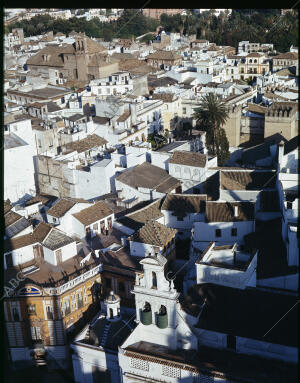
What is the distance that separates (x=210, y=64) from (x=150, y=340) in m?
10.5

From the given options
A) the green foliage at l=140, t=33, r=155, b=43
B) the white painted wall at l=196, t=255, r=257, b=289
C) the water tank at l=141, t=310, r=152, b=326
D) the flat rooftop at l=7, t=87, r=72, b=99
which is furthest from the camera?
the green foliage at l=140, t=33, r=155, b=43

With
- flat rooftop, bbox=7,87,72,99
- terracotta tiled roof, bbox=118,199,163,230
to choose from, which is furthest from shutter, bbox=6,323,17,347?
flat rooftop, bbox=7,87,72,99

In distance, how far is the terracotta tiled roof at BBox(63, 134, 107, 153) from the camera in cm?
784

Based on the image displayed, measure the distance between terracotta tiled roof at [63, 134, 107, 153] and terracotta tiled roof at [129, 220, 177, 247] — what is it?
9.27ft

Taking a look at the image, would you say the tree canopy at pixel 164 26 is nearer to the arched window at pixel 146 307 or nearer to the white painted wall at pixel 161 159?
the white painted wall at pixel 161 159

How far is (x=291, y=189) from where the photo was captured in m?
5.59

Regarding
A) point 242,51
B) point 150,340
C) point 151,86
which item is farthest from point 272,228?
point 242,51

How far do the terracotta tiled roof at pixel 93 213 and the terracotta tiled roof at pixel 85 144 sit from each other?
193 centimetres

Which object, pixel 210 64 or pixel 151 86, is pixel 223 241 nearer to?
pixel 151 86

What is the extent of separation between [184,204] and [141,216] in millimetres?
557

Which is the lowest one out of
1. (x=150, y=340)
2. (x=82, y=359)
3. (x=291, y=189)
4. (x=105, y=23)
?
(x=82, y=359)

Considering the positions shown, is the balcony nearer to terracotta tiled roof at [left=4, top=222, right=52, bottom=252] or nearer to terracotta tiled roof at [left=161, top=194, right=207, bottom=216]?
terracotta tiled roof at [left=4, top=222, right=52, bottom=252]

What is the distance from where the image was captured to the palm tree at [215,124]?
8062mm

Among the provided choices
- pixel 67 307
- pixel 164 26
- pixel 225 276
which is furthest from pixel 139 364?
pixel 164 26
